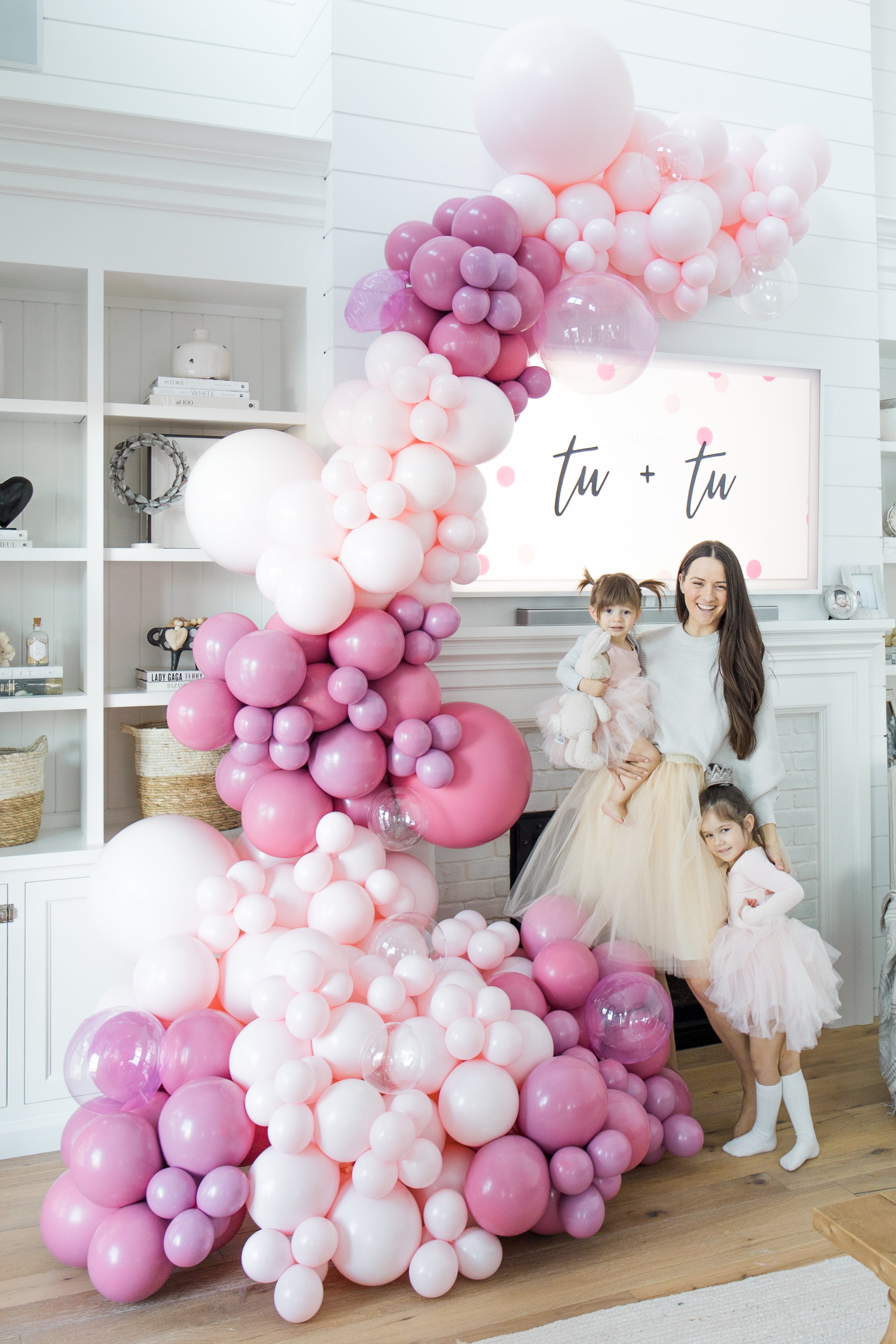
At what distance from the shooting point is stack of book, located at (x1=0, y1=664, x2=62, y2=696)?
246 cm

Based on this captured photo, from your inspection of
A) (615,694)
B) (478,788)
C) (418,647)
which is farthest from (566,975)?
(418,647)

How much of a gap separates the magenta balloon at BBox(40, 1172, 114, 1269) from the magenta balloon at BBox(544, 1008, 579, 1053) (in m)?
0.88

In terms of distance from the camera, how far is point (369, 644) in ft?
6.55

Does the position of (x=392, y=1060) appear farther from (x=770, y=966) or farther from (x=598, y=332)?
(x=598, y=332)

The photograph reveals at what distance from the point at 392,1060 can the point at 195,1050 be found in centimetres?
40

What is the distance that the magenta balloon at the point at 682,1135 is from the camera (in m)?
2.19

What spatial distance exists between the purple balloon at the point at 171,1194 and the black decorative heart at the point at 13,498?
1551 mm

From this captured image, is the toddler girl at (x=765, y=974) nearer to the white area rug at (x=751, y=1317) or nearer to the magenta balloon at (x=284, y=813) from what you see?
the white area rug at (x=751, y=1317)

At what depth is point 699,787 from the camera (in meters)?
2.40

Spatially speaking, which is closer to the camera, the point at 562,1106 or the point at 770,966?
the point at 562,1106

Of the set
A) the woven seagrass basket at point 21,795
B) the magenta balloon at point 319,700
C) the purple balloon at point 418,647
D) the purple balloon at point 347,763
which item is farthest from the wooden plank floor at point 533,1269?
the purple balloon at point 418,647

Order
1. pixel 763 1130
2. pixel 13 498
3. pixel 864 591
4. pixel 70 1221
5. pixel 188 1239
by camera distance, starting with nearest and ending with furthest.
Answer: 1. pixel 188 1239
2. pixel 70 1221
3. pixel 763 1130
4. pixel 13 498
5. pixel 864 591

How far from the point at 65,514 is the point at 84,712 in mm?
564

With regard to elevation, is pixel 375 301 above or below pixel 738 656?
above
